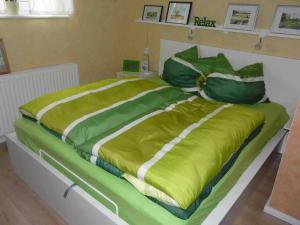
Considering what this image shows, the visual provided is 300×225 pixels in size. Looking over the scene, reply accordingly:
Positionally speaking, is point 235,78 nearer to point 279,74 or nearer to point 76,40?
point 279,74

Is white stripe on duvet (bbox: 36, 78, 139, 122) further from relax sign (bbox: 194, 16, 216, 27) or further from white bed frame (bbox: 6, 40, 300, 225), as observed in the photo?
relax sign (bbox: 194, 16, 216, 27)

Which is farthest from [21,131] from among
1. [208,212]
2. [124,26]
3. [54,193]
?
[124,26]

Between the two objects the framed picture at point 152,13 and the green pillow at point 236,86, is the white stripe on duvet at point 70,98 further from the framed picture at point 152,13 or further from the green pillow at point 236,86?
the framed picture at point 152,13

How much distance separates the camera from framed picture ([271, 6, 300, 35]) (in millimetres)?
2145

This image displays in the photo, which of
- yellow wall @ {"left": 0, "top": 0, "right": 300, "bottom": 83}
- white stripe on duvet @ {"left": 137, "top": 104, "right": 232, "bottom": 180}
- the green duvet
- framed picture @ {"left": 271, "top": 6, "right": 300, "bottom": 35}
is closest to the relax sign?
yellow wall @ {"left": 0, "top": 0, "right": 300, "bottom": 83}

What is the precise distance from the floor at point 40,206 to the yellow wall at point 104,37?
115 cm

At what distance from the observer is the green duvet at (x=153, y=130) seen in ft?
4.02

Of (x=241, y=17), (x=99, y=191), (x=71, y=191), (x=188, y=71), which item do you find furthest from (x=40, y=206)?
(x=241, y=17)

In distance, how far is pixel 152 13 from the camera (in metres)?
3.05

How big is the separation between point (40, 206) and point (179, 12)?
2302mm

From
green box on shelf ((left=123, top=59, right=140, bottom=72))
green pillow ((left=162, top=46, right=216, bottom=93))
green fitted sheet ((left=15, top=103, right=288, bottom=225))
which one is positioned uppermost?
green pillow ((left=162, top=46, right=216, bottom=93))

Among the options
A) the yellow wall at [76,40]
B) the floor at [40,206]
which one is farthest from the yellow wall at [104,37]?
the floor at [40,206]

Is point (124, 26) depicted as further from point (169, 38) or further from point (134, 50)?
point (169, 38)

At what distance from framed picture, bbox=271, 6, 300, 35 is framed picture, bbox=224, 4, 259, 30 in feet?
0.63
